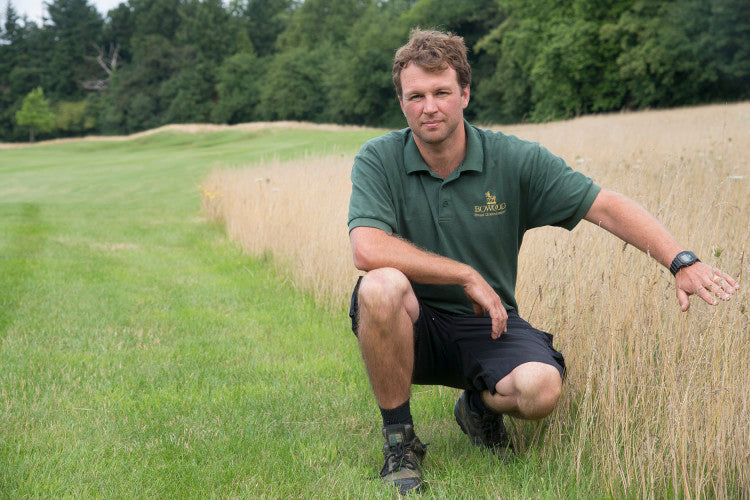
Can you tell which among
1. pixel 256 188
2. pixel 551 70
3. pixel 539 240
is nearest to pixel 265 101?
pixel 551 70

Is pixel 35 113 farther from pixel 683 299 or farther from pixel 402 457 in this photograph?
pixel 683 299

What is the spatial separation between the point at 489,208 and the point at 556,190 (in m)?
0.30

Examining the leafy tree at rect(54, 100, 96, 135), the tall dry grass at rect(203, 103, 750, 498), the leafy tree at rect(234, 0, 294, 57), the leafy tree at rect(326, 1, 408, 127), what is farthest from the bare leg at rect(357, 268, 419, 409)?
the leafy tree at rect(234, 0, 294, 57)

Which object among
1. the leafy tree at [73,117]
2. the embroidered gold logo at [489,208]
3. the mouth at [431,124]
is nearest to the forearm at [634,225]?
the embroidered gold logo at [489,208]

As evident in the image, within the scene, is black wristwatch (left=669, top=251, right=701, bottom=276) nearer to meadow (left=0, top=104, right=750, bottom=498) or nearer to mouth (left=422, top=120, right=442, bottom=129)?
meadow (left=0, top=104, right=750, bottom=498)

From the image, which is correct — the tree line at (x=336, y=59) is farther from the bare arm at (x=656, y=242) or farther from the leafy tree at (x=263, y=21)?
the bare arm at (x=656, y=242)

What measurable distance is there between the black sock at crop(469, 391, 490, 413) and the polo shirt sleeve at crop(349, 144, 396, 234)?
0.81 m

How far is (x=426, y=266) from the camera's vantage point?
2830 mm

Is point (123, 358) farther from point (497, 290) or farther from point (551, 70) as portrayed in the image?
point (551, 70)

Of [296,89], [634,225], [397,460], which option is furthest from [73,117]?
[634,225]

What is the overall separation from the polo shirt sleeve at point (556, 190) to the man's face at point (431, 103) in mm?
391

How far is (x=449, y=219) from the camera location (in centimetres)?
310

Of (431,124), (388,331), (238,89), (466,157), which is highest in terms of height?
(238,89)

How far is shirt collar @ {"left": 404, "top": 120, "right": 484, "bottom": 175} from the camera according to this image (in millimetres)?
3113
